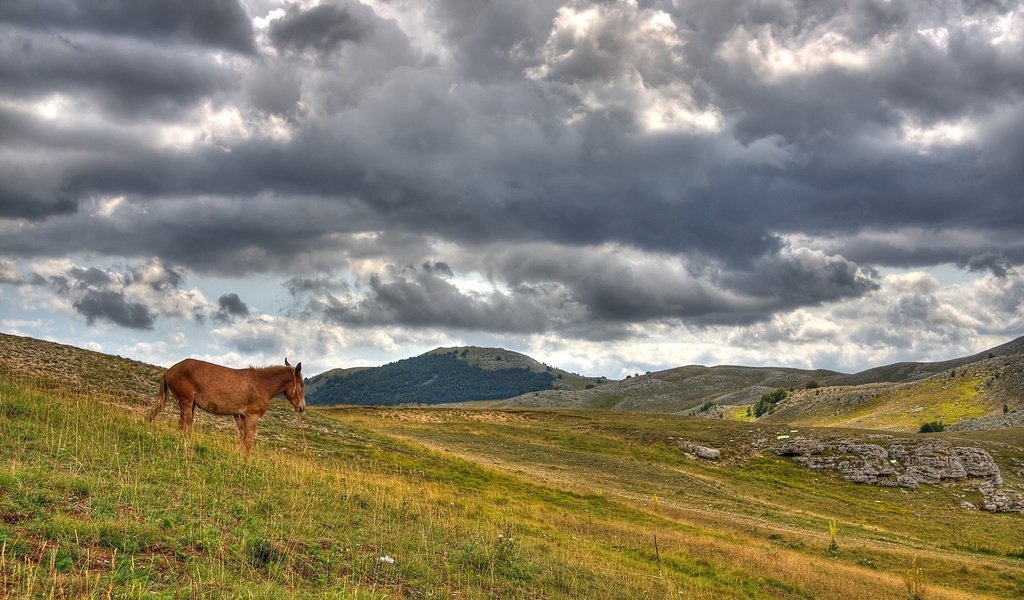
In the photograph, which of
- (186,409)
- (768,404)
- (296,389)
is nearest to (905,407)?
(768,404)

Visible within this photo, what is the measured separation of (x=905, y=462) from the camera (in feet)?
219

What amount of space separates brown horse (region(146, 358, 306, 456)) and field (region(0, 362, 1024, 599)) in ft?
2.91

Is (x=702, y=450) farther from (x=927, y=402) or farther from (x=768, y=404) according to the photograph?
(x=768, y=404)

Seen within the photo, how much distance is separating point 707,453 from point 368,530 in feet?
202

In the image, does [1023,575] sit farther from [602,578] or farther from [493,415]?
[493,415]

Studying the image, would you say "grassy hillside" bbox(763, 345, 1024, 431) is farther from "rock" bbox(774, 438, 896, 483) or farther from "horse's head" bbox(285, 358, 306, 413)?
"horse's head" bbox(285, 358, 306, 413)

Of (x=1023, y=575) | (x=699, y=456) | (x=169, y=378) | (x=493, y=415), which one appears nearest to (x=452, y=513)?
(x=169, y=378)

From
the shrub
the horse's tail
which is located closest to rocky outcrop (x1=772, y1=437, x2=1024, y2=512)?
the horse's tail

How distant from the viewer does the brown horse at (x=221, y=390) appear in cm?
2119

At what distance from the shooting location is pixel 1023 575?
30.6m

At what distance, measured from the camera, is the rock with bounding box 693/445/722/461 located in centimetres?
7019

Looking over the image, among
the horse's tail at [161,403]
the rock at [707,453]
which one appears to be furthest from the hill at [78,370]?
the rock at [707,453]

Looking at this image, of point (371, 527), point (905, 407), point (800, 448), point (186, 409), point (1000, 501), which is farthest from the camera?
point (905, 407)

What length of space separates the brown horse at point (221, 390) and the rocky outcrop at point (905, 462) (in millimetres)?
62587
